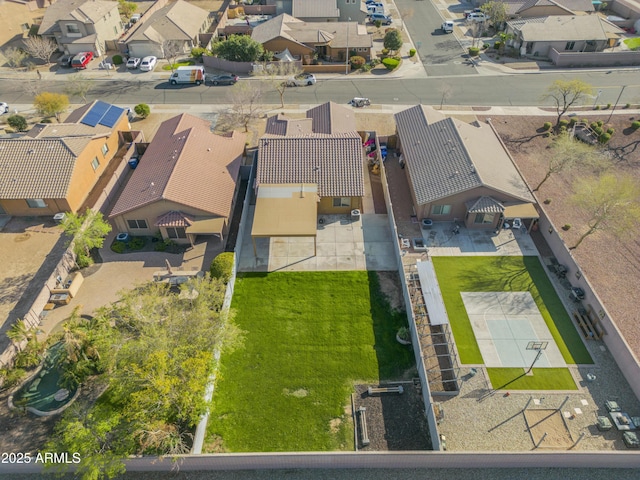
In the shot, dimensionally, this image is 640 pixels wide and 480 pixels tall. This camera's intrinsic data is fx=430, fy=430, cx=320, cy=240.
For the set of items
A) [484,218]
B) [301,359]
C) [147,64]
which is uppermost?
[147,64]

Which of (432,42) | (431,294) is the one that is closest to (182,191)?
(431,294)

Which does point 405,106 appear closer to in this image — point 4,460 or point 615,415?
point 615,415

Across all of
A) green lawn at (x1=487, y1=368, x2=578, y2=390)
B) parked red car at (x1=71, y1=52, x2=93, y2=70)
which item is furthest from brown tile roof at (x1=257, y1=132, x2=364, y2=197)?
parked red car at (x1=71, y1=52, x2=93, y2=70)

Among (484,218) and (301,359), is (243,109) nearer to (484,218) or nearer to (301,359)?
(484,218)

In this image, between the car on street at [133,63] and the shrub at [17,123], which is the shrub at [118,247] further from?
the car on street at [133,63]

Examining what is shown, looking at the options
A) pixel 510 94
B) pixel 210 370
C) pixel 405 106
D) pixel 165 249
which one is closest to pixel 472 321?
Result: pixel 210 370
